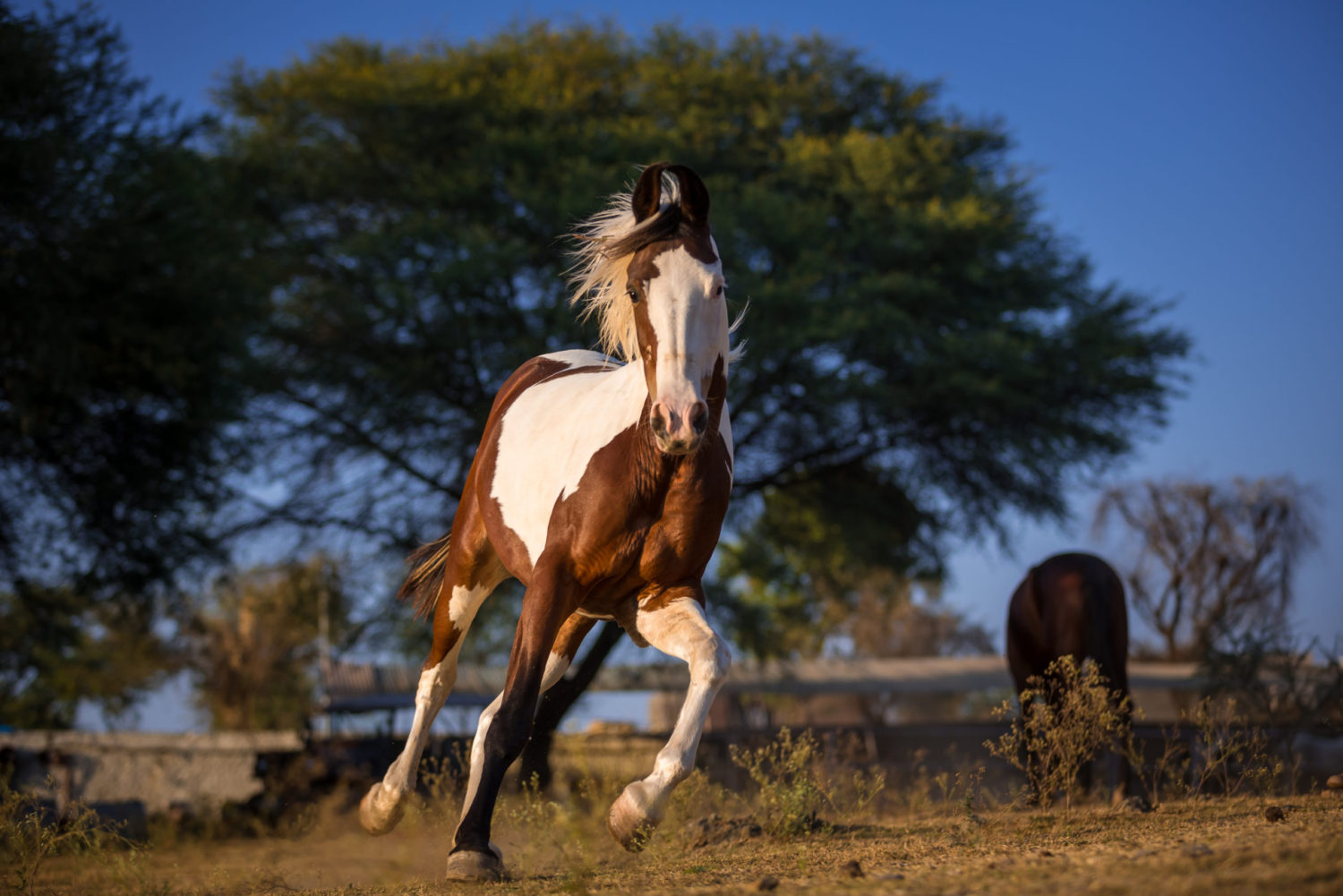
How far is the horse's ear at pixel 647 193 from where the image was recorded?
4.54 m

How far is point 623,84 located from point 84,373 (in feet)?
32.5

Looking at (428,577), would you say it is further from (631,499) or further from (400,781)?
(631,499)

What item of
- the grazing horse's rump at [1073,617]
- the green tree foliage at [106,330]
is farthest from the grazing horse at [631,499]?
the green tree foliage at [106,330]

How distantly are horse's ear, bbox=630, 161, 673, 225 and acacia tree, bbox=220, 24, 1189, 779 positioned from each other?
10.3 m

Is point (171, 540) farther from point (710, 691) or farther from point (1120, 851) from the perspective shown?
point (1120, 851)

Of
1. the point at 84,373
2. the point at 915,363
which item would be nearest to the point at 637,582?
the point at 84,373

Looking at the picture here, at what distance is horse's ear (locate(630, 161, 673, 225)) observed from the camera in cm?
454

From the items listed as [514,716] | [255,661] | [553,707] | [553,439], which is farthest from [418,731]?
[255,661]

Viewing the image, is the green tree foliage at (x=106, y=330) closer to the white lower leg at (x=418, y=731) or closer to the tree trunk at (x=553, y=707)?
the tree trunk at (x=553, y=707)

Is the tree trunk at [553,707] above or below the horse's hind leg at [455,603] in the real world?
below

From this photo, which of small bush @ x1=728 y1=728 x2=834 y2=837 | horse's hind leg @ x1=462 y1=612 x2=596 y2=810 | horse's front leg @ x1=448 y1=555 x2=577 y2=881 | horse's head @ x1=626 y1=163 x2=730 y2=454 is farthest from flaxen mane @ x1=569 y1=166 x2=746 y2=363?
small bush @ x1=728 y1=728 x2=834 y2=837

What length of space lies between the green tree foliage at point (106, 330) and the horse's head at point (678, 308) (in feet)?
34.0

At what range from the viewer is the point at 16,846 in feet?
16.0

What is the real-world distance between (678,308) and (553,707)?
444 centimetres
